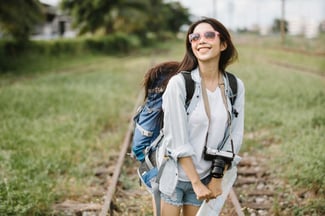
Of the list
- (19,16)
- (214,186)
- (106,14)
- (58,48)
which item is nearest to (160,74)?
(214,186)

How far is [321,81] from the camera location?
38.9ft

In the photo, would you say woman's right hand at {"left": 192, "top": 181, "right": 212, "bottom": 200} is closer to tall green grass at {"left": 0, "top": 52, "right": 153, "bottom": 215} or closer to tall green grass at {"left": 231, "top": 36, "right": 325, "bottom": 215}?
tall green grass at {"left": 231, "top": 36, "right": 325, "bottom": 215}

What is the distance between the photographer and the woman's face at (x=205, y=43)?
2320 millimetres

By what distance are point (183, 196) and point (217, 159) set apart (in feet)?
1.18

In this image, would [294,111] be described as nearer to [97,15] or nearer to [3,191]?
[3,191]

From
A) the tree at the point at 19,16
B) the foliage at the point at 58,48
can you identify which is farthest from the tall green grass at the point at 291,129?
the foliage at the point at 58,48

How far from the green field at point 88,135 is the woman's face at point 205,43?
746 mm

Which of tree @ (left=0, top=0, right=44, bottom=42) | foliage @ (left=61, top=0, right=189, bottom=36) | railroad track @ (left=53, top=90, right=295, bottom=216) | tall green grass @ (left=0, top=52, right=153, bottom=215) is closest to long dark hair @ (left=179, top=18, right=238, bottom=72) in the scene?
railroad track @ (left=53, top=90, right=295, bottom=216)

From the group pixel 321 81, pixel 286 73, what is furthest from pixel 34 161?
pixel 286 73

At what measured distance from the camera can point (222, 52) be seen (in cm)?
248

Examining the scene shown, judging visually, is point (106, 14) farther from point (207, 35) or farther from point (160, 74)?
point (207, 35)

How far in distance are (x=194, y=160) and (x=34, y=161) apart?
13.3 ft

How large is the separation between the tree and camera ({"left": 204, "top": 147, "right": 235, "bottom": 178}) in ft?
60.0

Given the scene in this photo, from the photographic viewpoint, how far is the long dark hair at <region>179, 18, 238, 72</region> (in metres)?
2.36
